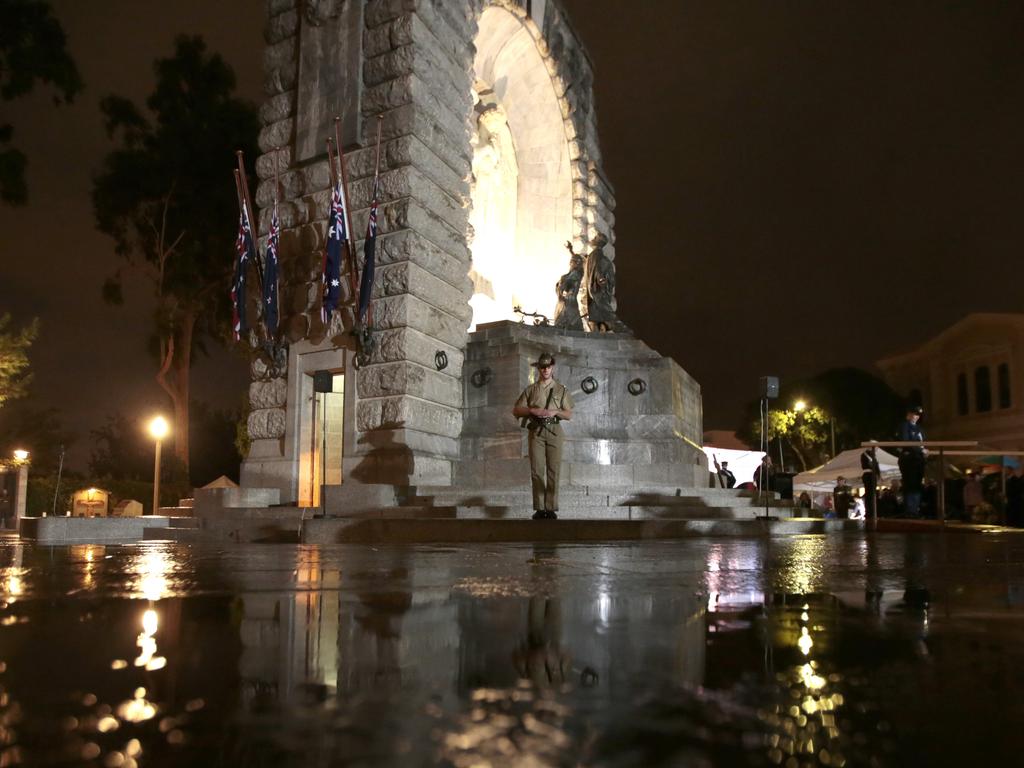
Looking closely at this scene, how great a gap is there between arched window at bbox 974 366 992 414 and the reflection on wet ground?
5246 cm

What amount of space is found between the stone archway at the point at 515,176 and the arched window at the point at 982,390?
36.0m

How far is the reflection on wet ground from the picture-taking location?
113cm

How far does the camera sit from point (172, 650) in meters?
1.84

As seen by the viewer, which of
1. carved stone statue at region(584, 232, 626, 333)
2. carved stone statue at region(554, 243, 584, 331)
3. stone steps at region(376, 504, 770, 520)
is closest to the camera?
stone steps at region(376, 504, 770, 520)

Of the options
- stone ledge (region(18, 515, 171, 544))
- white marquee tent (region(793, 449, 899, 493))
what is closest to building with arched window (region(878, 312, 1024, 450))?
white marquee tent (region(793, 449, 899, 493))

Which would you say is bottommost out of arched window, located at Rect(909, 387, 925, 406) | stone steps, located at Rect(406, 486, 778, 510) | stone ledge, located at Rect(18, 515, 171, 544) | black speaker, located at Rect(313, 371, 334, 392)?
stone ledge, located at Rect(18, 515, 171, 544)

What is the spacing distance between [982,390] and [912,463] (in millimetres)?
42387

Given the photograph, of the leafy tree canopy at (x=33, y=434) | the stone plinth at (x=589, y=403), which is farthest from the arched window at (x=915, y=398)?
the leafy tree canopy at (x=33, y=434)

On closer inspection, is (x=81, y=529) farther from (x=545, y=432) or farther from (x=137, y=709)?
(x=137, y=709)

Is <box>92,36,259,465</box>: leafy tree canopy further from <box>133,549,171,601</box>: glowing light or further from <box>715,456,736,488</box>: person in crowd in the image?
<box>133,549,171,601</box>: glowing light

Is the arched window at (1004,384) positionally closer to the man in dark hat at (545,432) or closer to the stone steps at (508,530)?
the stone steps at (508,530)

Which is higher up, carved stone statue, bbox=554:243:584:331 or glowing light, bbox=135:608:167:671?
carved stone statue, bbox=554:243:584:331

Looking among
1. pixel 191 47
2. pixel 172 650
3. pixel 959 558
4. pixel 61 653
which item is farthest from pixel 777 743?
pixel 191 47

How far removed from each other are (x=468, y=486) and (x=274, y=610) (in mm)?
12336
